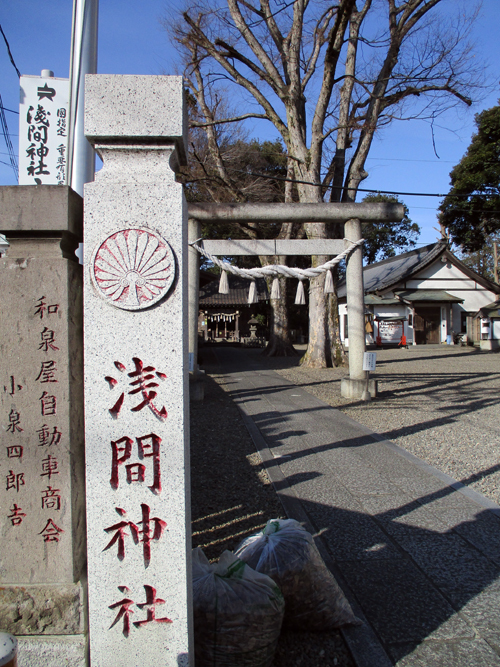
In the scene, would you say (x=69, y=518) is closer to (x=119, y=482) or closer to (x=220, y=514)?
(x=119, y=482)

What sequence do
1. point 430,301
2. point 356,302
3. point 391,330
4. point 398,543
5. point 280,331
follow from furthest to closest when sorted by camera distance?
point 391,330, point 430,301, point 280,331, point 356,302, point 398,543

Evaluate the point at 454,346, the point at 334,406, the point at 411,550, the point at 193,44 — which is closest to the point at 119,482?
the point at 411,550

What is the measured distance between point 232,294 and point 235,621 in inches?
1111

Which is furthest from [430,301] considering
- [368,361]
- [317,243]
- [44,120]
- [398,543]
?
[398,543]

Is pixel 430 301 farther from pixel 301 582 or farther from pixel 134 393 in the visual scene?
pixel 134 393

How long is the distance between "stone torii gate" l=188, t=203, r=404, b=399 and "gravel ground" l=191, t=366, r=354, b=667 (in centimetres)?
310

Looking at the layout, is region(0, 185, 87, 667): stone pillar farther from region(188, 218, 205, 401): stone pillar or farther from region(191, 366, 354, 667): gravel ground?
region(188, 218, 205, 401): stone pillar

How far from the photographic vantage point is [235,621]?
2045mm

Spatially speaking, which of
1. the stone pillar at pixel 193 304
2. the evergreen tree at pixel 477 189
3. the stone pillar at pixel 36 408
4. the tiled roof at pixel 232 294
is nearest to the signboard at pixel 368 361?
the stone pillar at pixel 193 304

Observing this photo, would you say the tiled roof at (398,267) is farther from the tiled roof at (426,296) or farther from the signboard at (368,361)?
the signboard at (368,361)

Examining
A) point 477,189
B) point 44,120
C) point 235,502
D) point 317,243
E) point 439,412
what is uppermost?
point 477,189

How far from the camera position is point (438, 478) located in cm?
490

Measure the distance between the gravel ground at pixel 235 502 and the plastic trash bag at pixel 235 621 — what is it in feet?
0.96

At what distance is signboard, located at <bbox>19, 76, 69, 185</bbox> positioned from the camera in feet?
17.1
